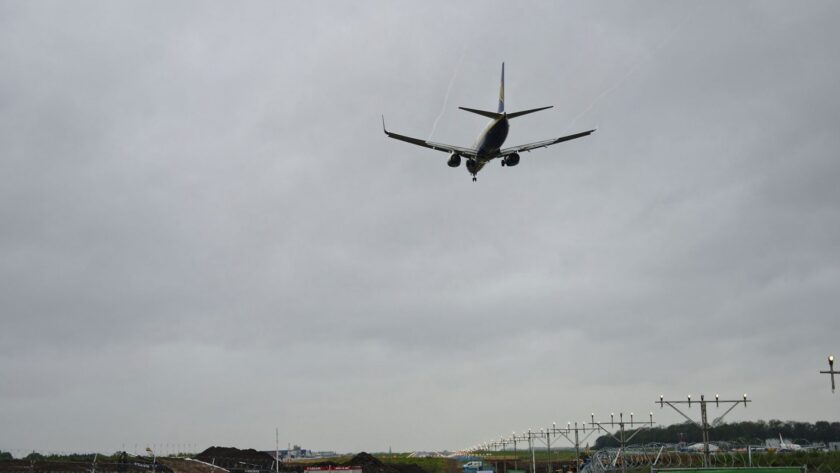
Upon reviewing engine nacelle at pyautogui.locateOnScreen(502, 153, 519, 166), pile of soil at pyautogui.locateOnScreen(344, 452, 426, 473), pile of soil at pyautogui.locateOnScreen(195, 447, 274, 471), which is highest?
engine nacelle at pyautogui.locateOnScreen(502, 153, 519, 166)

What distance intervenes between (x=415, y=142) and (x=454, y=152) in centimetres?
336

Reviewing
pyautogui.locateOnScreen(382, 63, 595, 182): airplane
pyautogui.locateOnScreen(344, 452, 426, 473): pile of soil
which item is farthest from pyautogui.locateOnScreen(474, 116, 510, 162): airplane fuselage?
pyautogui.locateOnScreen(344, 452, 426, 473): pile of soil

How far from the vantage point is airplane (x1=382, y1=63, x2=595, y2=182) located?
6122 cm

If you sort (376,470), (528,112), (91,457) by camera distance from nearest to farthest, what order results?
(528,112) → (376,470) → (91,457)

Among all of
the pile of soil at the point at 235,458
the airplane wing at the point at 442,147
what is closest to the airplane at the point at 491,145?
the airplane wing at the point at 442,147

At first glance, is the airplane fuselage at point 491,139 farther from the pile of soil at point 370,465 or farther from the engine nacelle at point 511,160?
the pile of soil at point 370,465

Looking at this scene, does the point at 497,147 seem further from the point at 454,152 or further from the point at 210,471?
the point at 210,471

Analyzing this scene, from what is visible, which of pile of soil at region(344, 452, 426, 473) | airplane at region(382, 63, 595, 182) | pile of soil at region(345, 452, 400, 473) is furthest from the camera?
pile of soil at region(344, 452, 426, 473)

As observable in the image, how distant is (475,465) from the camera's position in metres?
158

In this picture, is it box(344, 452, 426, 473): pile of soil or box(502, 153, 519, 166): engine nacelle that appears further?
box(344, 452, 426, 473): pile of soil

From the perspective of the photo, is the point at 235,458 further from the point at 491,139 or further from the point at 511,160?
the point at 491,139

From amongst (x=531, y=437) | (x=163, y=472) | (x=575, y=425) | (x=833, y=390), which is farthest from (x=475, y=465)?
(x=833, y=390)

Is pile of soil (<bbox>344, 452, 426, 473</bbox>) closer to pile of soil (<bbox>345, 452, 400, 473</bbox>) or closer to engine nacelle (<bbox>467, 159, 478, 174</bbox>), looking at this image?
pile of soil (<bbox>345, 452, 400, 473</bbox>)

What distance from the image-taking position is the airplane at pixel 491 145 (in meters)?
61.2
